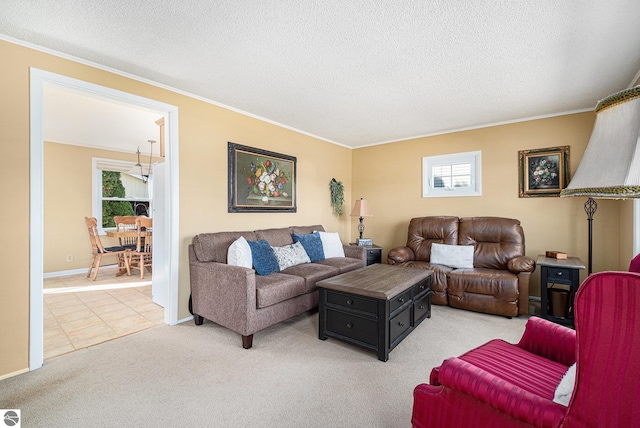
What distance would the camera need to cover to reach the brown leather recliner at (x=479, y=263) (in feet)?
10.4

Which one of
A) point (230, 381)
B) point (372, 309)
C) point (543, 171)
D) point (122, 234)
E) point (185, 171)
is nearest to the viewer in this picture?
point (230, 381)

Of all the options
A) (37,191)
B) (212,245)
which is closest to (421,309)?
(212,245)

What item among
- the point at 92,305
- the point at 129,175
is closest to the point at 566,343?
the point at 92,305

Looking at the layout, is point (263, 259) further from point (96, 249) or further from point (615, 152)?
point (96, 249)

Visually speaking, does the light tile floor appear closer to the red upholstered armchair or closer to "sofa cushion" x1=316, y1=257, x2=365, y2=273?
"sofa cushion" x1=316, y1=257, x2=365, y2=273

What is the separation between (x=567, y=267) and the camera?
297cm

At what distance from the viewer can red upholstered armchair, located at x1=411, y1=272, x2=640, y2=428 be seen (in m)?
0.76

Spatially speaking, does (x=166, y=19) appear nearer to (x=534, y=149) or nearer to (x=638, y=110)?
(x=638, y=110)

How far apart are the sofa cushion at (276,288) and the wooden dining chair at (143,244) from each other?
3.18m

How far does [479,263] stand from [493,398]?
3047mm

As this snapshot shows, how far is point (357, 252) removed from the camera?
4.22 metres

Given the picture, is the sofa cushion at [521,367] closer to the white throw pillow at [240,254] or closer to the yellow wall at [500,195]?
the white throw pillow at [240,254]

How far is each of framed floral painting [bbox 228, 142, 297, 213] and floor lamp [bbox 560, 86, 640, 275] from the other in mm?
3394

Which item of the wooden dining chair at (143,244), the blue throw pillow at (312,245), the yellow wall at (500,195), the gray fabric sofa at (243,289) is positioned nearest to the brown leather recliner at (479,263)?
the yellow wall at (500,195)
